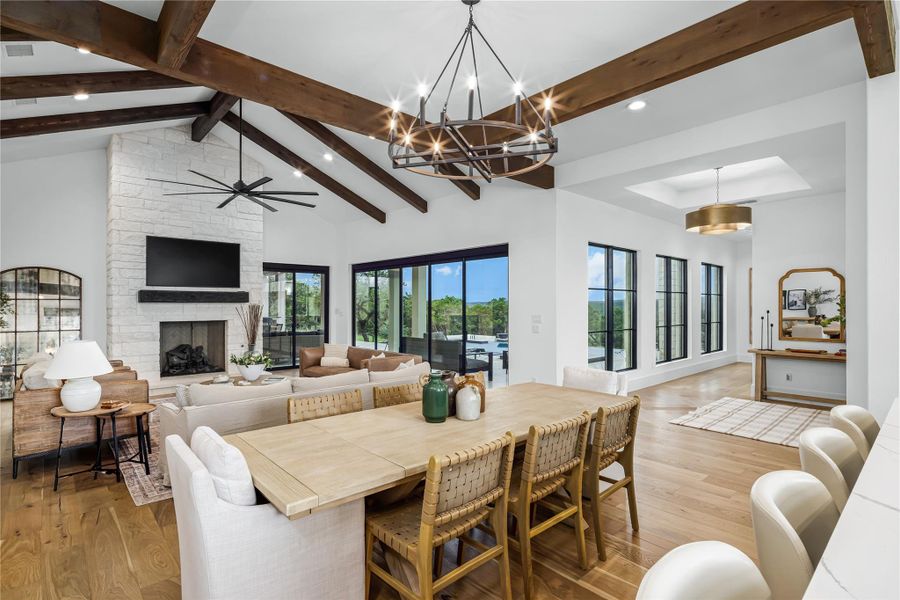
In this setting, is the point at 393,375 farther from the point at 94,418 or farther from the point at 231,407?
the point at 94,418

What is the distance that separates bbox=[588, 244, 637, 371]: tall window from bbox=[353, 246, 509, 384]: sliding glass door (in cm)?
129

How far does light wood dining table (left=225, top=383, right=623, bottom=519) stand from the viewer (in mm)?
1688

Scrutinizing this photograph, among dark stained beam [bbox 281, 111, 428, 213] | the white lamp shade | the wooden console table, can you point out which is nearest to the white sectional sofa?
the white lamp shade

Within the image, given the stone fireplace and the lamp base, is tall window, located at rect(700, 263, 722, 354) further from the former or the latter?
the lamp base

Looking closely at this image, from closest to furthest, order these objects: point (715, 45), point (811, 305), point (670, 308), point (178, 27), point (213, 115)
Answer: point (178, 27), point (715, 45), point (213, 115), point (811, 305), point (670, 308)

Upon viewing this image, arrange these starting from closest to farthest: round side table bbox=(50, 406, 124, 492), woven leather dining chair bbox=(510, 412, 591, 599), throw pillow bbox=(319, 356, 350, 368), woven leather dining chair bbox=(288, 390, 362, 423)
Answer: woven leather dining chair bbox=(510, 412, 591, 599)
woven leather dining chair bbox=(288, 390, 362, 423)
round side table bbox=(50, 406, 124, 492)
throw pillow bbox=(319, 356, 350, 368)

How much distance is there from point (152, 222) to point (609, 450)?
24.6 ft

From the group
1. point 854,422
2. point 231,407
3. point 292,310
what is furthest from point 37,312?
point 854,422

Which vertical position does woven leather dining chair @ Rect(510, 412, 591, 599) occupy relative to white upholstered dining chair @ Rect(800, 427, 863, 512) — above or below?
below

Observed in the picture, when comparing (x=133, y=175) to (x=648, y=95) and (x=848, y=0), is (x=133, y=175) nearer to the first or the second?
(x=648, y=95)

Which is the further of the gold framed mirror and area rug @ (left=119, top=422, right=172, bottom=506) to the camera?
the gold framed mirror

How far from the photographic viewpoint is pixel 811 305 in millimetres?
6547

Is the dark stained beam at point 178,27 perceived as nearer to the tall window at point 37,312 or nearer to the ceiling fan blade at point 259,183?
the ceiling fan blade at point 259,183

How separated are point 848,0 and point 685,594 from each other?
3.32 metres
